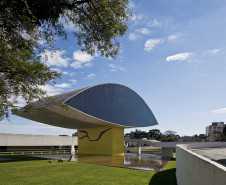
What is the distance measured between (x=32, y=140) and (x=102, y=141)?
1382 cm

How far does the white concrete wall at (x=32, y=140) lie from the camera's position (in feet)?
111

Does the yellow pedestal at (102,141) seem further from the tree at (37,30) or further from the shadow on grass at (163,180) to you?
the tree at (37,30)

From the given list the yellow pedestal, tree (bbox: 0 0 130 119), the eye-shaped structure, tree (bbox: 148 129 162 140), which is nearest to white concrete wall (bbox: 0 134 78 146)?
the eye-shaped structure

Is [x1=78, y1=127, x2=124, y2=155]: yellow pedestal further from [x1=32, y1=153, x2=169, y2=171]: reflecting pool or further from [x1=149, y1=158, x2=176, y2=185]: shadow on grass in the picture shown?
[x1=149, y1=158, x2=176, y2=185]: shadow on grass

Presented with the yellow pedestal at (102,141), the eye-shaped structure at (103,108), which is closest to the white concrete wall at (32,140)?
the eye-shaped structure at (103,108)

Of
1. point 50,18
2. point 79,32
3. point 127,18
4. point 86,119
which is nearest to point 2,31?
point 50,18

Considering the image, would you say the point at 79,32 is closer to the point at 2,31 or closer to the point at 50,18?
the point at 50,18

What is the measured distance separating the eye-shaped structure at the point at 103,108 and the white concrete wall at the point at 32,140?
4862mm

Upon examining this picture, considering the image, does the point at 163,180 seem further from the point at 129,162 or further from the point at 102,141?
the point at 102,141

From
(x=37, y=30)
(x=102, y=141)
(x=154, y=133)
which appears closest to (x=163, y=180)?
(x=37, y=30)

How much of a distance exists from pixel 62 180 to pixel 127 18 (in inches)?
365

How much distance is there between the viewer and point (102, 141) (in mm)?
33719

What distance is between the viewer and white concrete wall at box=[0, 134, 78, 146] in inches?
1331

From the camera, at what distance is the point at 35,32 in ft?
25.9
